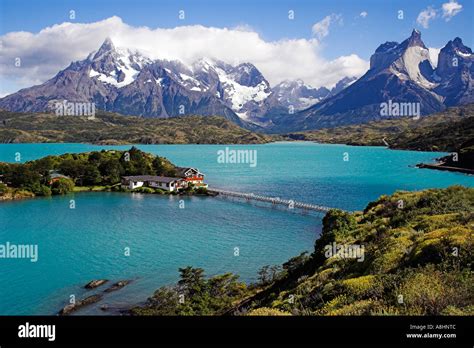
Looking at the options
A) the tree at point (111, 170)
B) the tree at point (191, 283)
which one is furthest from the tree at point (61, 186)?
the tree at point (191, 283)

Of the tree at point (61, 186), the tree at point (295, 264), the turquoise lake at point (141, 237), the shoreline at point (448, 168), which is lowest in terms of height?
the turquoise lake at point (141, 237)

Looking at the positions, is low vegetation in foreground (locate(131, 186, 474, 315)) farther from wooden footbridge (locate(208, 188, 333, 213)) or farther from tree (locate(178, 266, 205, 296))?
wooden footbridge (locate(208, 188, 333, 213))

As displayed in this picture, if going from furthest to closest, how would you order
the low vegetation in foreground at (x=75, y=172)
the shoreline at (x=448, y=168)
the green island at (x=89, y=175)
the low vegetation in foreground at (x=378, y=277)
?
1. the shoreline at (x=448, y=168)
2. the green island at (x=89, y=175)
3. the low vegetation in foreground at (x=75, y=172)
4. the low vegetation in foreground at (x=378, y=277)

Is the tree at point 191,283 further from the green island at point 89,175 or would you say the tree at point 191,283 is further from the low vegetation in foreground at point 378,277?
the green island at point 89,175

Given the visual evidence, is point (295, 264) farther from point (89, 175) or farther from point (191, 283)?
point (89, 175)

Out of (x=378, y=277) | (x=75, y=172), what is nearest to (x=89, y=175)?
(x=75, y=172)

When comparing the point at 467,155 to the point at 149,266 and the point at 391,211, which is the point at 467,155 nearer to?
the point at 391,211

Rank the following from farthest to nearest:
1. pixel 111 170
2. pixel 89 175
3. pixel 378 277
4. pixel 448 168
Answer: pixel 448 168 → pixel 111 170 → pixel 89 175 → pixel 378 277

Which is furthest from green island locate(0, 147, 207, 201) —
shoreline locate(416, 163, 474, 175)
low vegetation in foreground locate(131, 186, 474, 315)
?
shoreline locate(416, 163, 474, 175)
